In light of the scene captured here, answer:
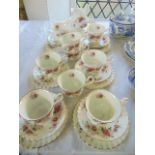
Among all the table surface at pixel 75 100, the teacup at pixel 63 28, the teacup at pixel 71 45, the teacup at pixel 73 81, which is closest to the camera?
the table surface at pixel 75 100

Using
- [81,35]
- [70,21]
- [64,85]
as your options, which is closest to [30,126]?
[64,85]

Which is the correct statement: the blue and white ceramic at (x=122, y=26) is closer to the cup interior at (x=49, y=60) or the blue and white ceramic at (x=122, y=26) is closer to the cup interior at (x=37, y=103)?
the cup interior at (x=49, y=60)

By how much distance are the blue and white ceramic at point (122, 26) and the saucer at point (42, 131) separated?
1.62ft

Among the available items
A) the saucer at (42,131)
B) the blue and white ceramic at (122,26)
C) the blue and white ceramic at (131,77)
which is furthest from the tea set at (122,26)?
the saucer at (42,131)

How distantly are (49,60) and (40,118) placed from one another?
0.89 ft

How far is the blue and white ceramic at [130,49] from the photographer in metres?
0.84

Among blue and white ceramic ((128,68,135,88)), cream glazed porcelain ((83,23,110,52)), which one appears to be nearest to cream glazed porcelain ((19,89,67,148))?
blue and white ceramic ((128,68,135,88))

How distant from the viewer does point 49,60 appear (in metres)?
0.79

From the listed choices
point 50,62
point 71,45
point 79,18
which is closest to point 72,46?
point 71,45

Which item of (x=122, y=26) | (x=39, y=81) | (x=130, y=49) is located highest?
(x=122, y=26)

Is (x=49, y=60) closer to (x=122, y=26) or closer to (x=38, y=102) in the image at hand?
(x=38, y=102)

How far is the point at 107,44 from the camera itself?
0.90m
